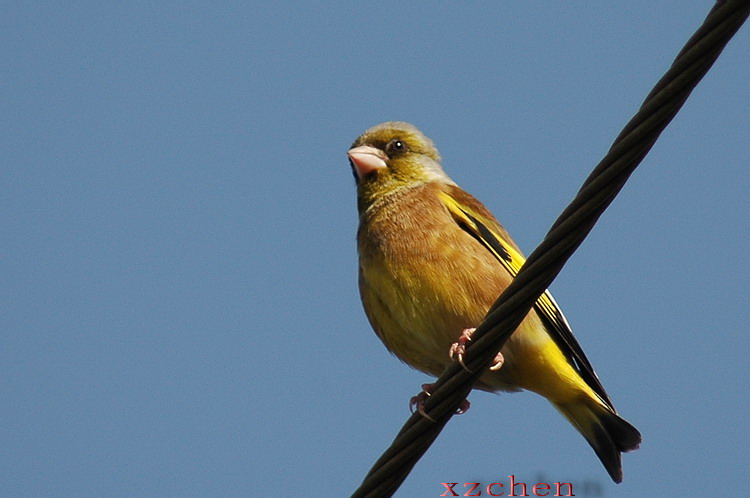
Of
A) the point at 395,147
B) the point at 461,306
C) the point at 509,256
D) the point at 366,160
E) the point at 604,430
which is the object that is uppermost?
the point at 395,147

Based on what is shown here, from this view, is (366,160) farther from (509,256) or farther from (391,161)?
(509,256)

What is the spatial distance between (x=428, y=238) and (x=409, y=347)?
2.00ft

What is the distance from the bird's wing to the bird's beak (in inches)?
25.2

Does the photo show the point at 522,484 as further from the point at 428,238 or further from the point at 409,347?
the point at 428,238

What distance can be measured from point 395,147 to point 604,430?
2.38m

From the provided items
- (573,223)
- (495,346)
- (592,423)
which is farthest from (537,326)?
(573,223)

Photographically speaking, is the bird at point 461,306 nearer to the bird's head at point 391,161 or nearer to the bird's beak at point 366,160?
the bird's head at point 391,161

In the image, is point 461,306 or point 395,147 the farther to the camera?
point 395,147

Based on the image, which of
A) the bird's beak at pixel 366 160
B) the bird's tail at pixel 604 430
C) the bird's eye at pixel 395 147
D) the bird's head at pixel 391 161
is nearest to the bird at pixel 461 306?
the bird's tail at pixel 604 430

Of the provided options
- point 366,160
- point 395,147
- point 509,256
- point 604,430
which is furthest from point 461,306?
point 395,147

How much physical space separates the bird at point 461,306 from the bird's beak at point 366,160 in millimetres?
521

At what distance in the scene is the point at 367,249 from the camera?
5762 millimetres

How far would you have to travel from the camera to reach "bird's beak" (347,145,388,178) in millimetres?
6543

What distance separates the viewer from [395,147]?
677cm
